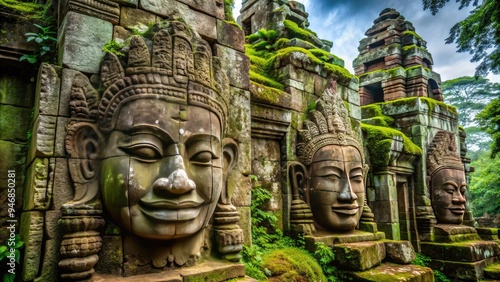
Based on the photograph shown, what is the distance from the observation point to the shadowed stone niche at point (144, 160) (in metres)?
2.82

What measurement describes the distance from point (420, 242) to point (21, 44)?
9.34 metres

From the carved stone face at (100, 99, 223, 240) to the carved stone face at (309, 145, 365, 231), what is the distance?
3.01 meters

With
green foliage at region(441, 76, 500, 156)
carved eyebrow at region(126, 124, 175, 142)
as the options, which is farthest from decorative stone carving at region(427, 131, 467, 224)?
green foliage at region(441, 76, 500, 156)

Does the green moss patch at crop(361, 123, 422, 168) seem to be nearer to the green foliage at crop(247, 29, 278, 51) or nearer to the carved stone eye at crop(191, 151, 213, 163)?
the green foliage at crop(247, 29, 278, 51)

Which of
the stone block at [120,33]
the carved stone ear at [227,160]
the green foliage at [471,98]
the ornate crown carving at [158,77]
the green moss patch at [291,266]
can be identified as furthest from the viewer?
the green foliage at [471,98]

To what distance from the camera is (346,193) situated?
558 cm

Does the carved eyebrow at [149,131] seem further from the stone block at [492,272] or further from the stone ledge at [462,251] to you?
the stone block at [492,272]

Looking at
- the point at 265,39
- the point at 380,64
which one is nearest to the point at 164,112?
the point at 265,39

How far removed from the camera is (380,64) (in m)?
12.7

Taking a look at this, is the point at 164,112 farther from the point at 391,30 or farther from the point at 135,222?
the point at 391,30

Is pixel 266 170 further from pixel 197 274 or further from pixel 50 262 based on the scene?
pixel 50 262

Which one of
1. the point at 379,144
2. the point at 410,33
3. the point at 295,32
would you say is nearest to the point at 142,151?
the point at 295,32

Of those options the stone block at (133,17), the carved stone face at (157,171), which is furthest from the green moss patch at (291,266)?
the stone block at (133,17)

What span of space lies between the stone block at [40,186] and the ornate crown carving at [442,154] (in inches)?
361
